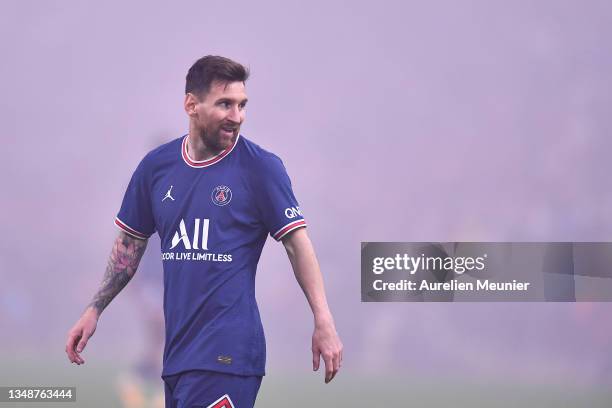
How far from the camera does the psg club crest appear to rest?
3562 mm

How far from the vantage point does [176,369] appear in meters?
3.50

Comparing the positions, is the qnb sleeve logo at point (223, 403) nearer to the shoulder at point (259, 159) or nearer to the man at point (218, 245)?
the man at point (218, 245)

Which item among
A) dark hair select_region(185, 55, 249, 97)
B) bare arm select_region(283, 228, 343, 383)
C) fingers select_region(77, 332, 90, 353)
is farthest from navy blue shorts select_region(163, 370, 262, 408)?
dark hair select_region(185, 55, 249, 97)

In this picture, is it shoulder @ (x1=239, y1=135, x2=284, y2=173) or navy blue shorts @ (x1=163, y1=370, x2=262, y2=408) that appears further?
shoulder @ (x1=239, y1=135, x2=284, y2=173)

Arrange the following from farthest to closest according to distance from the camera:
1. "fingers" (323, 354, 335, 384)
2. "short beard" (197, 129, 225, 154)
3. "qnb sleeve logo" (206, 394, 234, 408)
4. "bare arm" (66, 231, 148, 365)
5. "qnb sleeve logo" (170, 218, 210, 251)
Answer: "bare arm" (66, 231, 148, 365) < "short beard" (197, 129, 225, 154) < "qnb sleeve logo" (170, 218, 210, 251) < "qnb sleeve logo" (206, 394, 234, 408) < "fingers" (323, 354, 335, 384)

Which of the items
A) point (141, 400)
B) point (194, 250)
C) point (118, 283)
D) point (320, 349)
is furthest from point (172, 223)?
point (141, 400)

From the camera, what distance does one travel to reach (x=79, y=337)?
371cm

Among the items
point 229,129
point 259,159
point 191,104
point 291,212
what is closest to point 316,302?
point 291,212

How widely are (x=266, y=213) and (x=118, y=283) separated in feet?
2.42

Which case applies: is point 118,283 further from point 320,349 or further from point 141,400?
point 141,400

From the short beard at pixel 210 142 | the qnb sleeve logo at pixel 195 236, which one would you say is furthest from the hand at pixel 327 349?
the short beard at pixel 210 142

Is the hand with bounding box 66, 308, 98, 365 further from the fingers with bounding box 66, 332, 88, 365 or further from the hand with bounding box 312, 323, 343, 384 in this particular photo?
the hand with bounding box 312, 323, 343, 384

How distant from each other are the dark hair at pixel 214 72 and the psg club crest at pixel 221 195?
0.36m

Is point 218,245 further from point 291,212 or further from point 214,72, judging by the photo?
point 214,72
